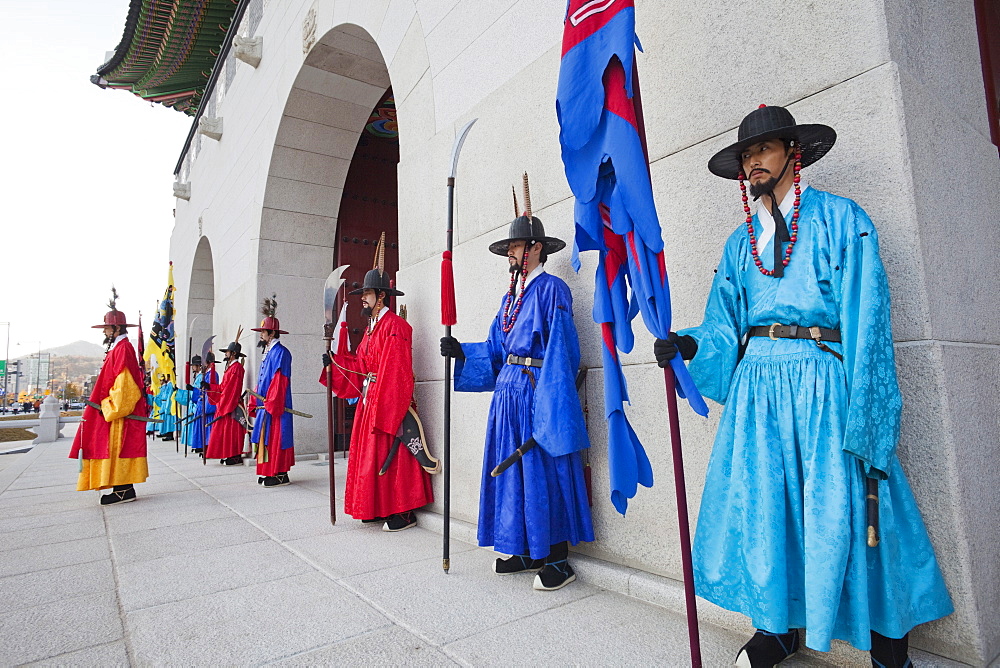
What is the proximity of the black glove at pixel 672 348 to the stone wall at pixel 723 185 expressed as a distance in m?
0.48

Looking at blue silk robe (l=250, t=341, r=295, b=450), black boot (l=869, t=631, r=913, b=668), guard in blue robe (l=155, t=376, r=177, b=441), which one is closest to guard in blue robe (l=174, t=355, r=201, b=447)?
guard in blue robe (l=155, t=376, r=177, b=441)

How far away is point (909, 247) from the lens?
168 centimetres

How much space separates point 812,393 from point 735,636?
1003 mm

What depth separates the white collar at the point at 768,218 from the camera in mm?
Answer: 1762

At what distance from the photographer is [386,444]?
3807mm

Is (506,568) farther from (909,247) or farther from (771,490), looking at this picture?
(909,247)

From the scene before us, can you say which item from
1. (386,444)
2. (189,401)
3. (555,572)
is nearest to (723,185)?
(555,572)

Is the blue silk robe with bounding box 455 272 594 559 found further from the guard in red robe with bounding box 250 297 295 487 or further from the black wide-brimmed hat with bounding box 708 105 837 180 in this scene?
the guard in red robe with bounding box 250 297 295 487

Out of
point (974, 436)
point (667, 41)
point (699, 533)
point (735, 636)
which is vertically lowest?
point (735, 636)

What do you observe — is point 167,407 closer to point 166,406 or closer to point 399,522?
point 166,406

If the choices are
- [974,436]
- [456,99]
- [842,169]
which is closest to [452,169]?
[456,99]

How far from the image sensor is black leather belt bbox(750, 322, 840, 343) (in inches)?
64.7

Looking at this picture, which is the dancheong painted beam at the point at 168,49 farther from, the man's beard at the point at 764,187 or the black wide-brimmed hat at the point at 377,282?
the man's beard at the point at 764,187

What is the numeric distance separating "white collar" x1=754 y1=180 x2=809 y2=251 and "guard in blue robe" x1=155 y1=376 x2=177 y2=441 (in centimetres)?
1345
